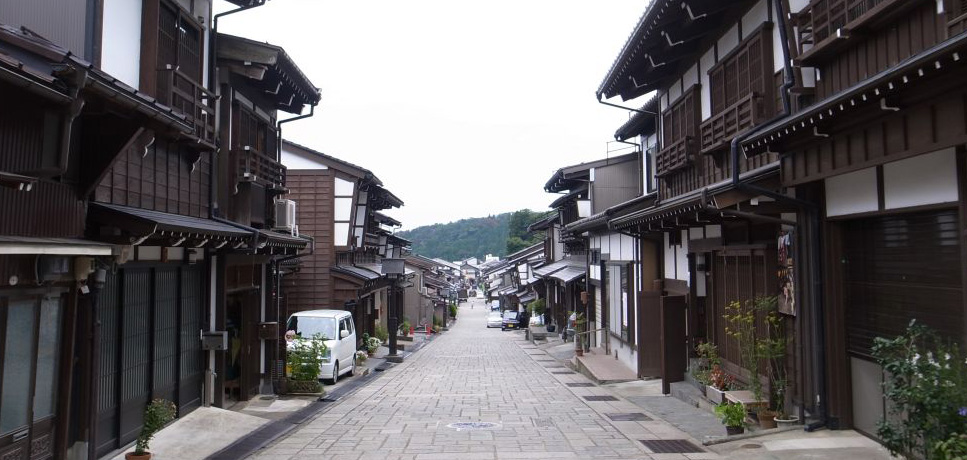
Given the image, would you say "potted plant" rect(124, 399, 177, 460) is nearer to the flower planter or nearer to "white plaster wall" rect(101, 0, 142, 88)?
"white plaster wall" rect(101, 0, 142, 88)

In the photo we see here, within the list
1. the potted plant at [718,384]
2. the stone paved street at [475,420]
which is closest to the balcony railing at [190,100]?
the stone paved street at [475,420]

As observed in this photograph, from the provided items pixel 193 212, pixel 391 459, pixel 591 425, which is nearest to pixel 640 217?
pixel 591 425

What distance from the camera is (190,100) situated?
12.8m

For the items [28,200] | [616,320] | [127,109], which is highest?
[127,109]

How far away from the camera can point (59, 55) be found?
22.5ft

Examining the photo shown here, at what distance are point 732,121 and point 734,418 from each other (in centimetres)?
569

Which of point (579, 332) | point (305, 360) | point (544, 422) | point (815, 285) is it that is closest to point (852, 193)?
point (815, 285)

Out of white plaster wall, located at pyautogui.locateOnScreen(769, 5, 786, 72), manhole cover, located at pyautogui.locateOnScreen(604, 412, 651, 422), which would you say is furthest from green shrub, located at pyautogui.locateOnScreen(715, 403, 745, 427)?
white plaster wall, located at pyautogui.locateOnScreen(769, 5, 786, 72)

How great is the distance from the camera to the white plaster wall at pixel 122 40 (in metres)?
10.3

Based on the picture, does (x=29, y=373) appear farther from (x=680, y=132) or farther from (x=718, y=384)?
(x=680, y=132)

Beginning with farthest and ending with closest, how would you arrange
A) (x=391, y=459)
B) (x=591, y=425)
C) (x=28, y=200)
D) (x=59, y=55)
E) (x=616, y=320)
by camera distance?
1. (x=616, y=320)
2. (x=591, y=425)
3. (x=391, y=459)
4. (x=28, y=200)
5. (x=59, y=55)

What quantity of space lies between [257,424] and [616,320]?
1444 centimetres

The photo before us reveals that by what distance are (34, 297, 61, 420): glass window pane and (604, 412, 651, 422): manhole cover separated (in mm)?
9771

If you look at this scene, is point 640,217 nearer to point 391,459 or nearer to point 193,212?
point 391,459
